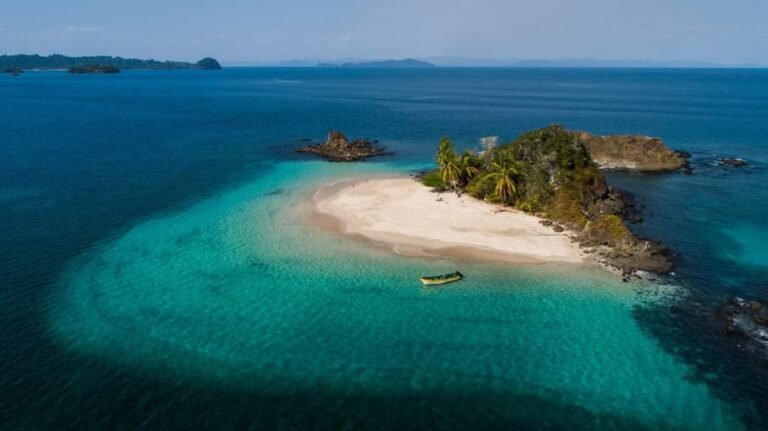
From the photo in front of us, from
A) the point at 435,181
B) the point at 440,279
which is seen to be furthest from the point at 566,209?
the point at 440,279

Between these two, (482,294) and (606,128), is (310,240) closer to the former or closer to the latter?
(482,294)

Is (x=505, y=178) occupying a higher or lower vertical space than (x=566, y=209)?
higher

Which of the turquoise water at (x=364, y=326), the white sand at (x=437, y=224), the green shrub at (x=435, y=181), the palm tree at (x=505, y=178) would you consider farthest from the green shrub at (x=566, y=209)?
the green shrub at (x=435, y=181)

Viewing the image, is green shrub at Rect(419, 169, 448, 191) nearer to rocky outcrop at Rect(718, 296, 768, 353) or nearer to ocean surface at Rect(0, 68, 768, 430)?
ocean surface at Rect(0, 68, 768, 430)

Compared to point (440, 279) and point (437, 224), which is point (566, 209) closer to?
point (437, 224)

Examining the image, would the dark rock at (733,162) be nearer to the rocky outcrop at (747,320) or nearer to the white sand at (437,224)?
the white sand at (437,224)

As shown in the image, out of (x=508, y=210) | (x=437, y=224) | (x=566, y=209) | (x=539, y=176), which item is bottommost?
(x=437, y=224)

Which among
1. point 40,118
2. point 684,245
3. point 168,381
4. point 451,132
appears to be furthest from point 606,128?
point 40,118
